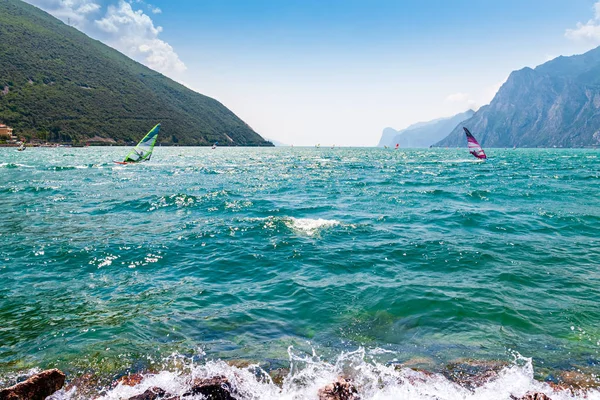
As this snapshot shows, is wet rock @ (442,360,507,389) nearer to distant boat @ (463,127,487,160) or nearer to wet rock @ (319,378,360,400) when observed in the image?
wet rock @ (319,378,360,400)

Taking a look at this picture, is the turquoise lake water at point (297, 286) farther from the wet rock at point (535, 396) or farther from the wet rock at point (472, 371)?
the wet rock at point (535, 396)

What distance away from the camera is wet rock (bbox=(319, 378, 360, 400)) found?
575 cm

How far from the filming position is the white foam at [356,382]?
6156mm

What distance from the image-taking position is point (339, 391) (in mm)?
5879

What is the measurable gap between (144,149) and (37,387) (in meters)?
65.6

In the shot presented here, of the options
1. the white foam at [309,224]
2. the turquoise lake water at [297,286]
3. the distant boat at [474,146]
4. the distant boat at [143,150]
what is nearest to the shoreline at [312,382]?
the turquoise lake water at [297,286]

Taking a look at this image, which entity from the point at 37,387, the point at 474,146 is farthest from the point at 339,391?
the point at 474,146

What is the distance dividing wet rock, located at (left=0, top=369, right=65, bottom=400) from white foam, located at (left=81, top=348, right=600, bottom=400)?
3.10 ft

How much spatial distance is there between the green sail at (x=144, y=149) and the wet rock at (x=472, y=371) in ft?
187

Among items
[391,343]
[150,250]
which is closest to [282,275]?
[391,343]

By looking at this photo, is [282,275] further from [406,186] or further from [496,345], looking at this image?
[406,186]

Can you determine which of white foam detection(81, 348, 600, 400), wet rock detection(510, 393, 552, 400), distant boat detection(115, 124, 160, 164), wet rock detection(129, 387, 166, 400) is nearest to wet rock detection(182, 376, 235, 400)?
white foam detection(81, 348, 600, 400)

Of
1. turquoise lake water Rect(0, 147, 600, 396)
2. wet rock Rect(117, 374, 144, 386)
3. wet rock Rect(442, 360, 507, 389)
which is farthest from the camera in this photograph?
turquoise lake water Rect(0, 147, 600, 396)

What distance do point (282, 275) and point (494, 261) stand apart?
8.60 meters
